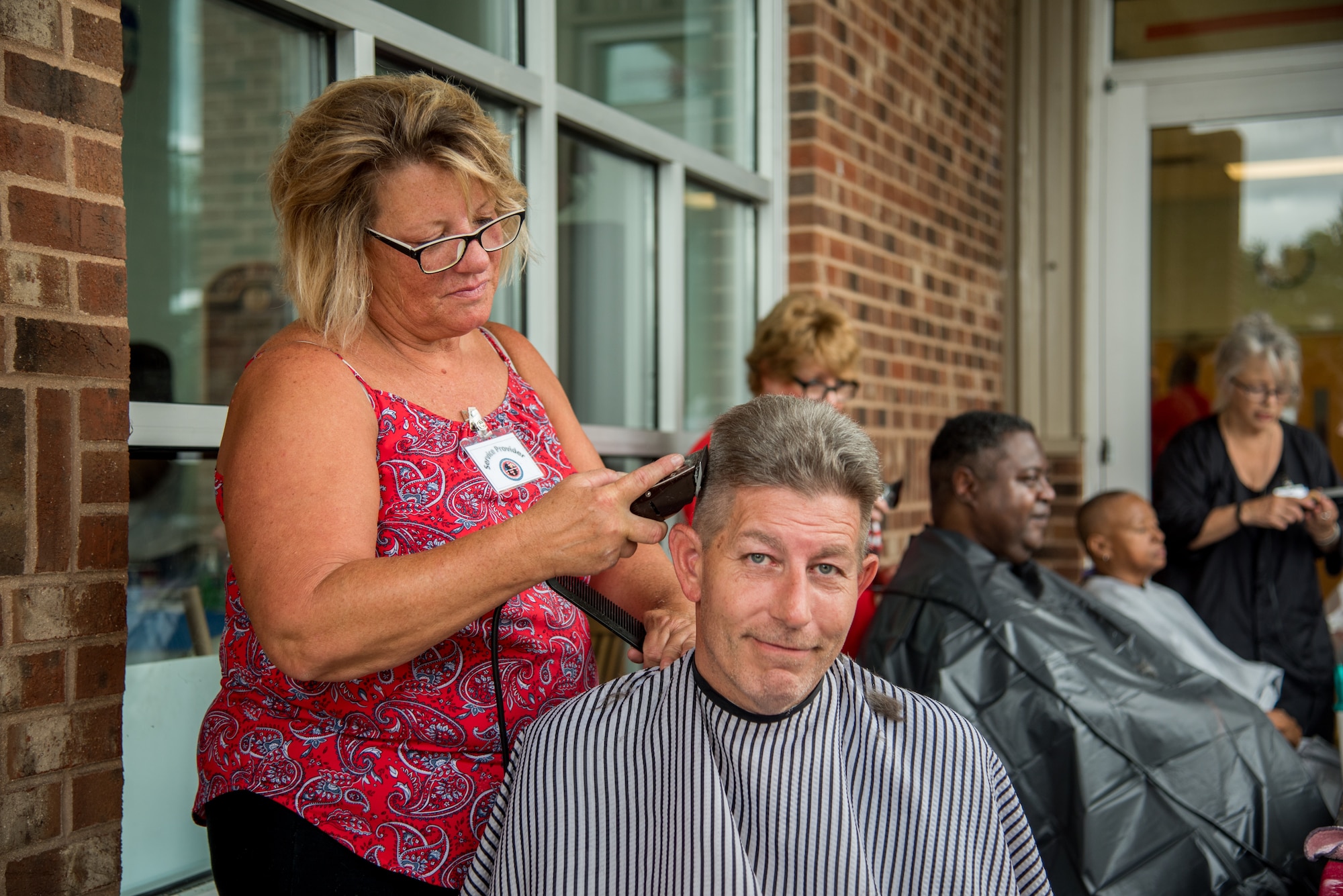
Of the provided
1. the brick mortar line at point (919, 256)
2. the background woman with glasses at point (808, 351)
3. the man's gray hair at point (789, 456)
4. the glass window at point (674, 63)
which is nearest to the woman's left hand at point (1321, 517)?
the brick mortar line at point (919, 256)

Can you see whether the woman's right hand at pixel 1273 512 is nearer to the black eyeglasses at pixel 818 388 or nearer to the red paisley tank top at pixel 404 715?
the black eyeglasses at pixel 818 388

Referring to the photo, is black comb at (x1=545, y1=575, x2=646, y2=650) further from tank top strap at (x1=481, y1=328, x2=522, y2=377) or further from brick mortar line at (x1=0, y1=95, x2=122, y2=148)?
brick mortar line at (x1=0, y1=95, x2=122, y2=148)

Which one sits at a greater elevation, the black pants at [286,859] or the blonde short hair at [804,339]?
the blonde short hair at [804,339]

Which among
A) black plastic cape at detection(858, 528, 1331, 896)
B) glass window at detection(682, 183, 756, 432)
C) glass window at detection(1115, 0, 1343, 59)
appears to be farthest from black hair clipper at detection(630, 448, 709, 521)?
glass window at detection(1115, 0, 1343, 59)

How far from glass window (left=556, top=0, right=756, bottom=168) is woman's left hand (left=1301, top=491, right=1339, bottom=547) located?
2111 millimetres

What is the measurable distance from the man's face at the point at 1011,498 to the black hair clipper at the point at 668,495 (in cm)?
163

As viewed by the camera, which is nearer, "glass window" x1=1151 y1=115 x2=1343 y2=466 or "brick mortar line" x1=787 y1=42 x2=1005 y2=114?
"brick mortar line" x1=787 y1=42 x2=1005 y2=114

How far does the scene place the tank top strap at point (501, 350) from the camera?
1.83m

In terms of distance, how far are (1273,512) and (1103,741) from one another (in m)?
1.89

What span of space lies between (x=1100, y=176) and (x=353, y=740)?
5259 millimetres

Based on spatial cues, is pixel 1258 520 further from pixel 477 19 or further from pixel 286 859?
pixel 286 859

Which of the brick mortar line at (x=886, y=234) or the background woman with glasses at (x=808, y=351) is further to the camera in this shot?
the brick mortar line at (x=886, y=234)

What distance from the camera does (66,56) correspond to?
1.62 metres

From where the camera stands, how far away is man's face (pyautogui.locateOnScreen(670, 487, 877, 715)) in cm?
145
